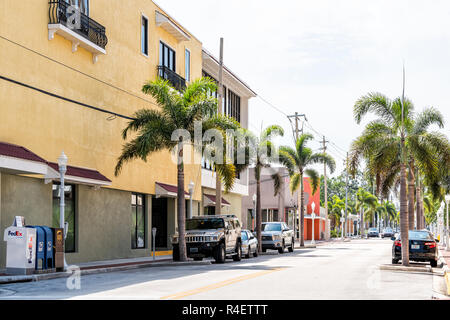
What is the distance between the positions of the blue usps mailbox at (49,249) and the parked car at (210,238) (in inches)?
296

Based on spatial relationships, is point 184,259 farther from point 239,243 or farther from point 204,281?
point 204,281

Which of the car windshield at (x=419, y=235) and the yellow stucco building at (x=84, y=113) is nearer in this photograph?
the yellow stucco building at (x=84, y=113)

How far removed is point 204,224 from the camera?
27422 mm

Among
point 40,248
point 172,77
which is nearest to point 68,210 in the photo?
point 40,248

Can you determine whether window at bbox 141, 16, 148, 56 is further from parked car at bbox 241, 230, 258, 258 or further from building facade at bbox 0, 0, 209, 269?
parked car at bbox 241, 230, 258, 258

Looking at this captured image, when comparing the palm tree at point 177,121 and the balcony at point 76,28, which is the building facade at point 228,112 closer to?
the palm tree at point 177,121

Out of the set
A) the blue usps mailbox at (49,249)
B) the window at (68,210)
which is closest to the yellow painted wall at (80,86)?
the window at (68,210)

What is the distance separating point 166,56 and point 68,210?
1359 cm

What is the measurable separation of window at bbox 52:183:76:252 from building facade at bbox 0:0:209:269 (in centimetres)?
4

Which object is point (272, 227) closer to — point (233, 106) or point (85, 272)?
point (233, 106)

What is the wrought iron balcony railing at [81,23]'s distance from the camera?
945 inches

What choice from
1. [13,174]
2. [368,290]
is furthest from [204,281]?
[13,174]

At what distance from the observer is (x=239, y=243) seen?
28.9 m
